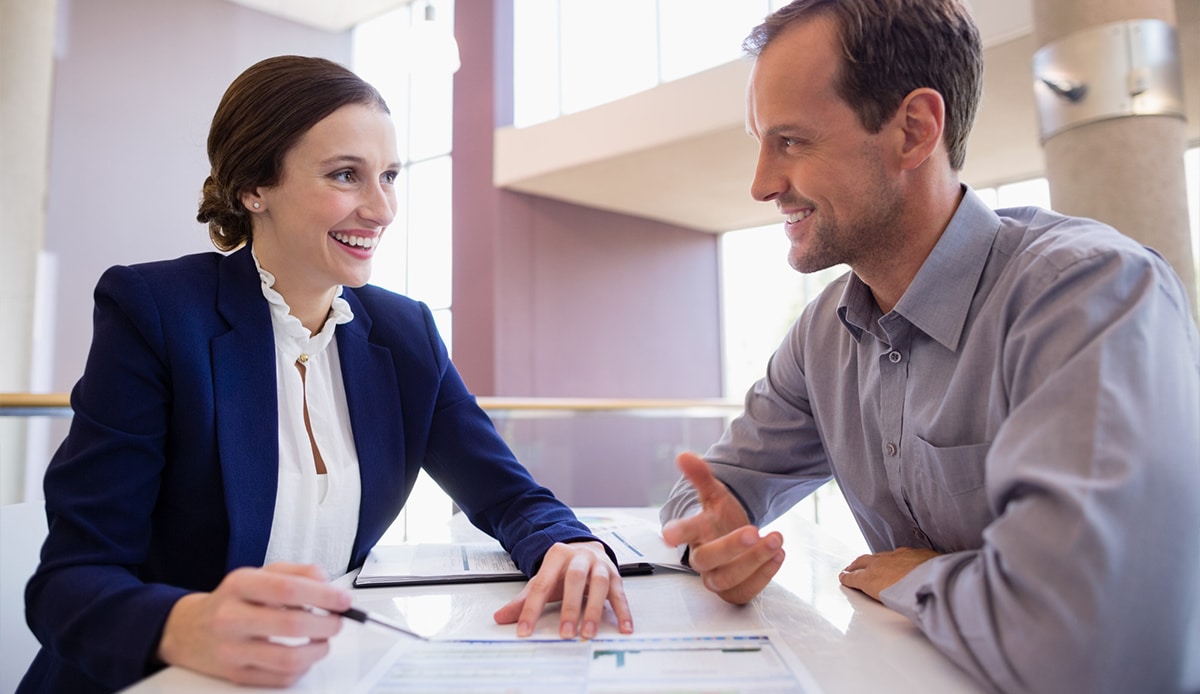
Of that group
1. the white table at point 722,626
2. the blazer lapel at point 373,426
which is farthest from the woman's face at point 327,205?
the white table at point 722,626

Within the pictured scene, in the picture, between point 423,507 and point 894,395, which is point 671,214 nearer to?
point 423,507

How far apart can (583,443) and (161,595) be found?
3.47 m

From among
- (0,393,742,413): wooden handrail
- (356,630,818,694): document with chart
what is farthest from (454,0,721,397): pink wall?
(356,630,818,694): document with chart

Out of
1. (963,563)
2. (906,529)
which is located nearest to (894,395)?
(906,529)

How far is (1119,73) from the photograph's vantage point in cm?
251

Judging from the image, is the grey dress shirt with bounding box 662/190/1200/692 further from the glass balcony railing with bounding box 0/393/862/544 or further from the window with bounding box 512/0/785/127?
the window with bounding box 512/0/785/127

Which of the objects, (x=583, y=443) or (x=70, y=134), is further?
(x=70, y=134)

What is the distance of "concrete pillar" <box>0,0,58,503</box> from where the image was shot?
5828 millimetres

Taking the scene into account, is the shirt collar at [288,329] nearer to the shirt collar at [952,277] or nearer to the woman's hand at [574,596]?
the woman's hand at [574,596]

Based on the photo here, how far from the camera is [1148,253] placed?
0.93 m

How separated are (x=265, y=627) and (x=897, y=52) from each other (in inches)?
46.4

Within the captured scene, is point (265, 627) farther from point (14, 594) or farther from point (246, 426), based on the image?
point (14, 594)

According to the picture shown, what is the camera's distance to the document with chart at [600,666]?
2.43ft

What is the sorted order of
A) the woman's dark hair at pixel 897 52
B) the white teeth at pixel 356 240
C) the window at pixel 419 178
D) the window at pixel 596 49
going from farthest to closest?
the window at pixel 419 178 < the window at pixel 596 49 < the white teeth at pixel 356 240 < the woman's dark hair at pixel 897 52
